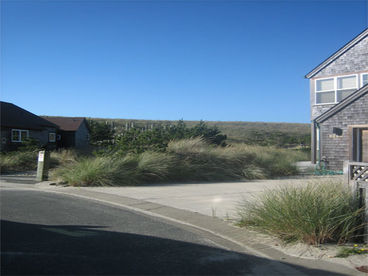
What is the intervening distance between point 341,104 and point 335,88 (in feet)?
9.57

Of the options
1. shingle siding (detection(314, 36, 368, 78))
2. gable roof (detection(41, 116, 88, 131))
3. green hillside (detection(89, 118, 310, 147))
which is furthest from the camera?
green hillside (detection(89, 118, 310, 147))

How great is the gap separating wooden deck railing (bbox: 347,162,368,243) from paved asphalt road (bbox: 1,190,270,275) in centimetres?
231

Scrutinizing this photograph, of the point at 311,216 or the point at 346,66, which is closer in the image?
the point at 311,216

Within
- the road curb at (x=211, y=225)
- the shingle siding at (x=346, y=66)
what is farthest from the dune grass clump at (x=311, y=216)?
the shingle siding at (x=346, y=66)

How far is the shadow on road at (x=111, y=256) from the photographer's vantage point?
4254 mm

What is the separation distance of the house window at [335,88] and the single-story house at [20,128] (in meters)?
19.1

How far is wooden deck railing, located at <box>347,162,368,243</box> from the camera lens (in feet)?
18.8

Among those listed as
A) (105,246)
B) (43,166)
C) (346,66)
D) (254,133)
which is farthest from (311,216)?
(254,133)

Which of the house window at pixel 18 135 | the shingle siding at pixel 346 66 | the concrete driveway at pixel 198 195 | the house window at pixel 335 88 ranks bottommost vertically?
the concrete driveway at pixel 198 195

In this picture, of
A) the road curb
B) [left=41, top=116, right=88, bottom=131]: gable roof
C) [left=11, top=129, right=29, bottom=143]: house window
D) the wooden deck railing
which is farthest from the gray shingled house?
[left=41, top=116, right=88, bottom=131]: gable roof

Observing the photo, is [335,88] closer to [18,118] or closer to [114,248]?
[114,248]

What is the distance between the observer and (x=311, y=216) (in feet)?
18.4

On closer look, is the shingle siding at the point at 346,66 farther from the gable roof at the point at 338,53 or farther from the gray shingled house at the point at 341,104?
the gable roof at the point at 338,53

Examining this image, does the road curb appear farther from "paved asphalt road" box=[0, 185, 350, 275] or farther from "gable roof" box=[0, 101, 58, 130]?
"gable roof" box=[0, 101, 58, 130]
